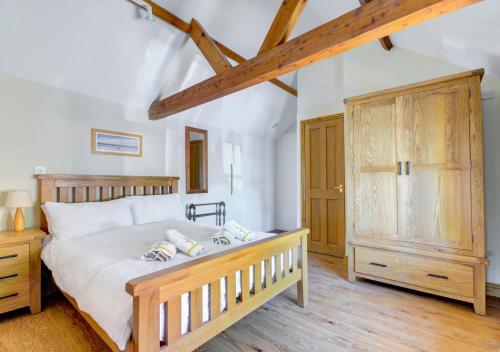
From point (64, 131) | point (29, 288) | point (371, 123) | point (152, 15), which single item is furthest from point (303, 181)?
point (29, 288)

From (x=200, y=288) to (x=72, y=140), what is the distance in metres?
2.45

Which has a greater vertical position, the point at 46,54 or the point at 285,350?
the point at 46,54

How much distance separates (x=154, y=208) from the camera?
305 cm

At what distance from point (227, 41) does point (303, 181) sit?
2.38 metres

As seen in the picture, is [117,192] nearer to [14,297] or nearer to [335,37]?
[14,297]

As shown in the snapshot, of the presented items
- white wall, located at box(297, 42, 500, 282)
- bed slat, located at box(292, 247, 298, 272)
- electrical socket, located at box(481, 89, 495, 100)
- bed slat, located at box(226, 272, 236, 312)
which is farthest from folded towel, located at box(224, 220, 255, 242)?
electrical socket, located at box(481, 89, 495, 100)

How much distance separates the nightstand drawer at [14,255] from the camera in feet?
6.73

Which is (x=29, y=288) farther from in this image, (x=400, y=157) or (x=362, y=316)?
(x=400, y=157)

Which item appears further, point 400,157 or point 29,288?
point 400,157

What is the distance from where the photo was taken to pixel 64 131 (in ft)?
9.13

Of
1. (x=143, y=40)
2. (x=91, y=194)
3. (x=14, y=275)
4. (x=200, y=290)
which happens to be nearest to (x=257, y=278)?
(x=200, y=290)

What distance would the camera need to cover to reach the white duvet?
1.25 metres

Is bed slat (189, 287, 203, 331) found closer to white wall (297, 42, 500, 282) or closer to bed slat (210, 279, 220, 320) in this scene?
bed slat (210, 279, 220, 320)

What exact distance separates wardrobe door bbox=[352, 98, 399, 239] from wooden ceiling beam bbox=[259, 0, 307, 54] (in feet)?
4.09
